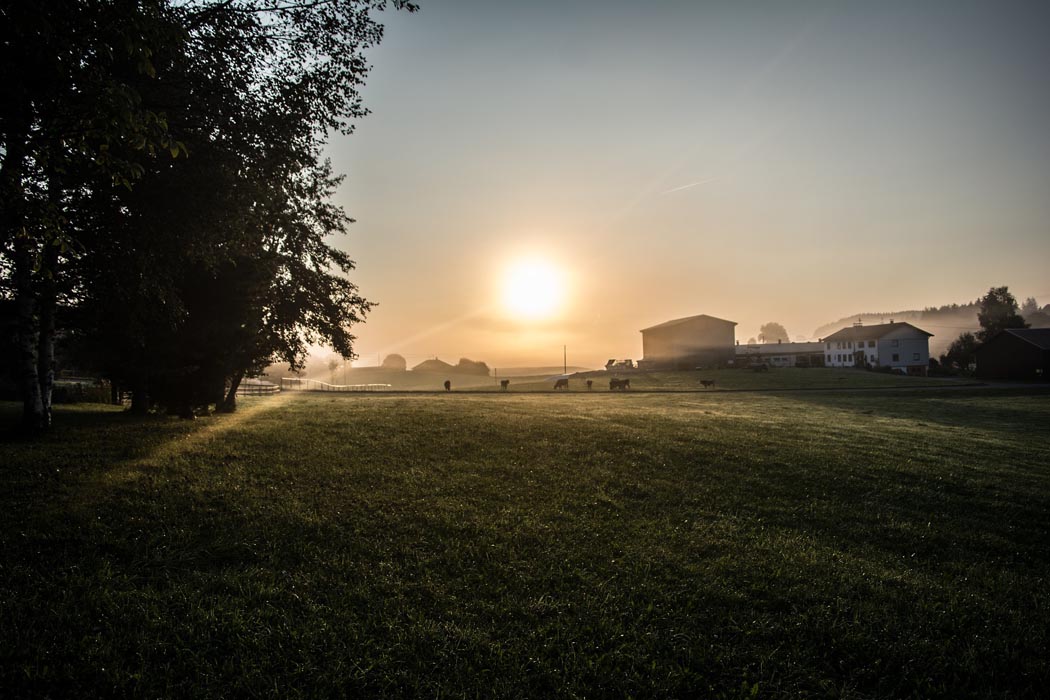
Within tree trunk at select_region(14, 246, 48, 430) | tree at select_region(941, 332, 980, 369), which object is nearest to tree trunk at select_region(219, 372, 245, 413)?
tree trunk at select_region(14, 246, 48, 430)

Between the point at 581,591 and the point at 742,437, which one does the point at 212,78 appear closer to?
the point at 581,591

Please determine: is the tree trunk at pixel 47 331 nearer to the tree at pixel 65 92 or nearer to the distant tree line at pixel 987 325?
the tree at pixel 65 92

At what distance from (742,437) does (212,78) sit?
1734 centimetres

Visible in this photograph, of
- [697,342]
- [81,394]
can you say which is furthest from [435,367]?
[81,394]

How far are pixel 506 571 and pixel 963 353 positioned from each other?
96855mm

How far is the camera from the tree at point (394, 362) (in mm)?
139875

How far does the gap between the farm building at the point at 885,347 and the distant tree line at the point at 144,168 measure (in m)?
91.0

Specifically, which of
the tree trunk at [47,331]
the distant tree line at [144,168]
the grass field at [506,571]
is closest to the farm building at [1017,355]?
the grass field at [506,571]

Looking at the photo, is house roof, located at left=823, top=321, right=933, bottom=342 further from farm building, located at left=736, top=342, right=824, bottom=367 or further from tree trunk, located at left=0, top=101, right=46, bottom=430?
tree trunk, located at left=0, top=101, right=46, bottom=430

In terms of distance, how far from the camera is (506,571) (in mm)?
6609

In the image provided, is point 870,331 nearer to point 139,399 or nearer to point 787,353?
point 787,353

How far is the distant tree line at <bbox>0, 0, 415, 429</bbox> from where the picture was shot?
7359mm

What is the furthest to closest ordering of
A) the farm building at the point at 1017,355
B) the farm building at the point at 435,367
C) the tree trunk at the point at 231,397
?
the farm building at the point at 435,367
the farm building at the point at 1017,355
the tree trunk at the point at 231,397

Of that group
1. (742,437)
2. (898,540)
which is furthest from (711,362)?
(898,540)
